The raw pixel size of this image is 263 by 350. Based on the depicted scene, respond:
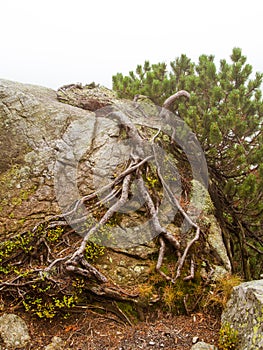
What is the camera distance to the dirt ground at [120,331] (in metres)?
3.68

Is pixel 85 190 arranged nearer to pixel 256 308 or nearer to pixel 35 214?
pixel 35 214

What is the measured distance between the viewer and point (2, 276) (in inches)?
164

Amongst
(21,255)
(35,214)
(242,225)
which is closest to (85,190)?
(35,214)

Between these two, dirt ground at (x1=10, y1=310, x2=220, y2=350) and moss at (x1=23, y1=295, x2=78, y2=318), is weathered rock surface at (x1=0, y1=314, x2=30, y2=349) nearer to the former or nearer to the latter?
dirt ground at (x1=10, y1=310, x2=220, y2=350)

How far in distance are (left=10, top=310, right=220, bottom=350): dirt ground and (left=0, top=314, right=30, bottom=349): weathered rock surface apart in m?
0.07

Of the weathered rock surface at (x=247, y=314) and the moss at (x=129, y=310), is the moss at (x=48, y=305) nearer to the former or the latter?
the moss at (x=129, y=310)

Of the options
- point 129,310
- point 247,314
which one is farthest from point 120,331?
point 247,314

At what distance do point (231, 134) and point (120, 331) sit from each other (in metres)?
4.18

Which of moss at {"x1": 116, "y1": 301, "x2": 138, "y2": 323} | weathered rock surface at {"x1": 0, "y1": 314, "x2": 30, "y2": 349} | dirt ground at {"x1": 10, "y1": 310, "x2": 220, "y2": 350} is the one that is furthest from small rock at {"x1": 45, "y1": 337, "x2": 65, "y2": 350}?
moss at {"x1": 116, "y1": 301, "x2": 138, "y2": 323}

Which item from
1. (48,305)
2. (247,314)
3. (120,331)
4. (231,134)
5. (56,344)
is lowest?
(56,344)

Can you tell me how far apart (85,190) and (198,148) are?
2.61m

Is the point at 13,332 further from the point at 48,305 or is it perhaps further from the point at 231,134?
the point at 231,134

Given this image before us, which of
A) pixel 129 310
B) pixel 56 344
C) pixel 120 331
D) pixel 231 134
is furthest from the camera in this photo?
pixel 231 134

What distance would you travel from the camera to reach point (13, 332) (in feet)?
12.0
